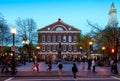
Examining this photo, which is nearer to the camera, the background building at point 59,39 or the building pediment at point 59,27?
the building pediment at point 59,27

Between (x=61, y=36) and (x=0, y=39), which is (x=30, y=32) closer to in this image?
(x=0, y=39)

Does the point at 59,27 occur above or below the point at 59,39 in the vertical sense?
above

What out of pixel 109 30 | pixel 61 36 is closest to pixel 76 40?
pixel 61 36

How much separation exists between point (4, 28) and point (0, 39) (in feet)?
10.1

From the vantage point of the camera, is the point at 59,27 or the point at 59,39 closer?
the point at 59,39

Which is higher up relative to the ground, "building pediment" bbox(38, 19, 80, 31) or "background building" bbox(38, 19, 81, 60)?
"building pediment" bbox(38, 19, 80, 31)

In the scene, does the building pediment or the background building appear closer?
the building pediment

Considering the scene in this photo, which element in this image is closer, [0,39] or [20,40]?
[0,39]

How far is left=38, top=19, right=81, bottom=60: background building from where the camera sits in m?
165

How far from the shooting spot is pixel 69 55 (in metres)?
167

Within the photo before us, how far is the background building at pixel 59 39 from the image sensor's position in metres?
165

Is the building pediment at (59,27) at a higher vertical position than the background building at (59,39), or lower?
higher

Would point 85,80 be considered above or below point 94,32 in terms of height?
below

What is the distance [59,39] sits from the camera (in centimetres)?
16575
